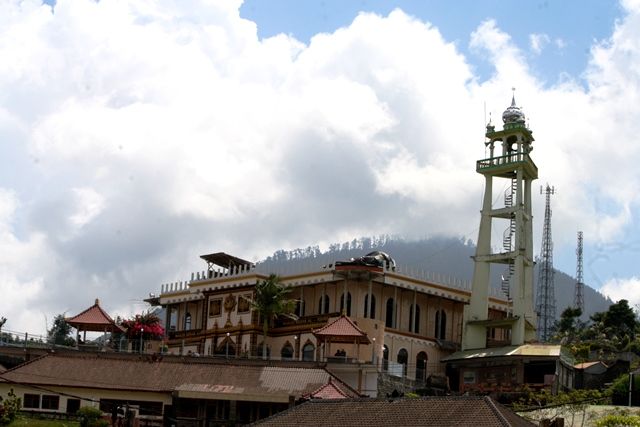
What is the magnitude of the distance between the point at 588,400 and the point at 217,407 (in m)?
22.8

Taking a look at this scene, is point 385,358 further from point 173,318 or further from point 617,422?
point 617,422

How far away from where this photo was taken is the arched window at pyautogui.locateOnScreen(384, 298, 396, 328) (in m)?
86.1

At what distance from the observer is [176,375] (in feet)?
238

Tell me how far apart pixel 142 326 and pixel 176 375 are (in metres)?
12.9

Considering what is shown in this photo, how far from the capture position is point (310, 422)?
185 ft

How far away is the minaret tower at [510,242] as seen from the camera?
3260 inches

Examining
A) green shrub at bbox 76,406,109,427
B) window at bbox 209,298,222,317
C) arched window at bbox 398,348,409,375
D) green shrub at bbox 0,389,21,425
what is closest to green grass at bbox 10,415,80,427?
green shrub at bbox 0,389,21,425

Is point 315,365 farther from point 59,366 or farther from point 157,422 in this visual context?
point 59,366

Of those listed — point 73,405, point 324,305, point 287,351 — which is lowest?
point 73,405

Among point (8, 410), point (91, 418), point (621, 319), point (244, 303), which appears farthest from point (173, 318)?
point (621, 319)

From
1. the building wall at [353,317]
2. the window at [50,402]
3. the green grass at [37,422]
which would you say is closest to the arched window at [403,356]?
the building wall at [353,317]

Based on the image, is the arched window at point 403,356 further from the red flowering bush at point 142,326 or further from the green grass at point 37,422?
the green grass at point 37,422

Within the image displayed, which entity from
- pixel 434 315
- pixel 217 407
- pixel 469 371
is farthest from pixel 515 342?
pixel 217 407

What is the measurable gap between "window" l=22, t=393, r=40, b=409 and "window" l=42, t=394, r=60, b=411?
37cm
